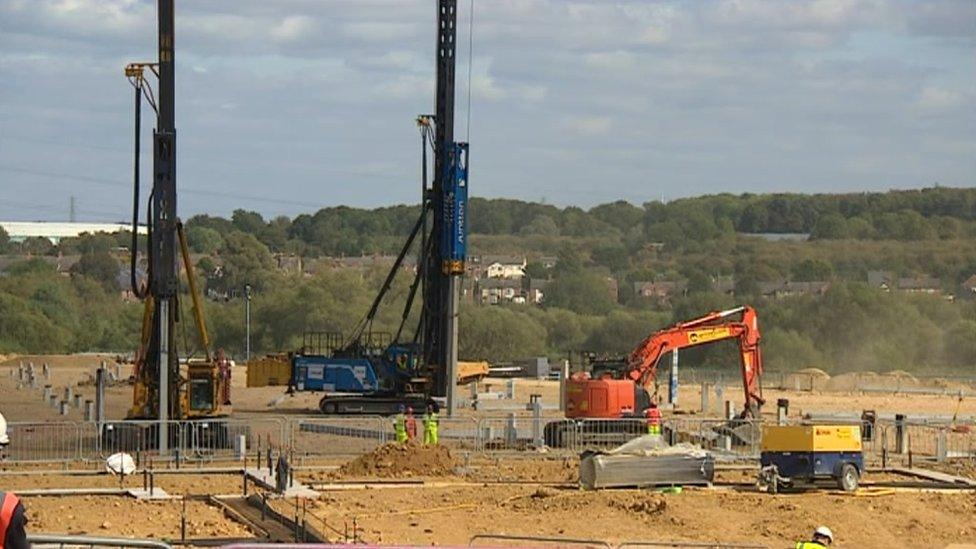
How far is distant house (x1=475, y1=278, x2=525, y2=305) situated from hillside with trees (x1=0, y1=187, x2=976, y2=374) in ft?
5.80

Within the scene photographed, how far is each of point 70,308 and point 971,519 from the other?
99.8 m

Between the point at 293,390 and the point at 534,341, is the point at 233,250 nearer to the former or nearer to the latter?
the point at 534,341

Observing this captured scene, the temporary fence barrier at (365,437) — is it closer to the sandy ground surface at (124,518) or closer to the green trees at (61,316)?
the sandy ground surface at (124,518)

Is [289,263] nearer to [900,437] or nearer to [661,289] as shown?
[661,289]

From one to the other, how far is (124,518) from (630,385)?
670 inches

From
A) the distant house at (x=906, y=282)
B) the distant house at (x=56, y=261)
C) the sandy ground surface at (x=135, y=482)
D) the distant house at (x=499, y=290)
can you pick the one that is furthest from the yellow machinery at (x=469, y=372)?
the distant house at (x=56, y=261)

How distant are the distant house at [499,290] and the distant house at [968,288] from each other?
34466mm

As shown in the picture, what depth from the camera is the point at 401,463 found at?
38.0 meters

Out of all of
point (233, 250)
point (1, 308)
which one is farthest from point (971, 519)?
point (233, 250)

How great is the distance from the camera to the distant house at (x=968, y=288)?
441ft

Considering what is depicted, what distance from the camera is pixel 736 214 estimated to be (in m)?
200

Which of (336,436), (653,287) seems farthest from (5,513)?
(653,287)

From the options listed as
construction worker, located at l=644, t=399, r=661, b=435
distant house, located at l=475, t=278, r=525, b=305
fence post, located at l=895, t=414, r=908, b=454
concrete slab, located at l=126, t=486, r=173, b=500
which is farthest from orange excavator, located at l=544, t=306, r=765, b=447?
distant house, located at l=475, t=278, r=525, b=305

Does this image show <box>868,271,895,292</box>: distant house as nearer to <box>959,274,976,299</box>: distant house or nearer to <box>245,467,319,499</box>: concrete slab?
<box>959,274,976,299</box>: distant house
